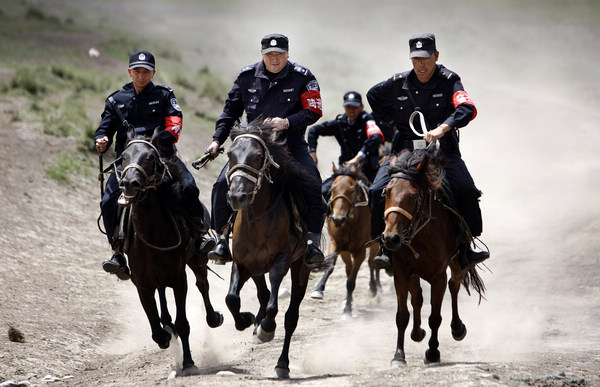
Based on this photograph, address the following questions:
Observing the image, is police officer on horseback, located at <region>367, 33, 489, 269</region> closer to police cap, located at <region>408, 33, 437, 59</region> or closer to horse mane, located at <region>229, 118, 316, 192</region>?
police cap, located at <region>408, 33, 437, 59</region>

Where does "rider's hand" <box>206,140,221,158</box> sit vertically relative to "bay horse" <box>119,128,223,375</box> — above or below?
above

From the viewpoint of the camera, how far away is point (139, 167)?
763 cm

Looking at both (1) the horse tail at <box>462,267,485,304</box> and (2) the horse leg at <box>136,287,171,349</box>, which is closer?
(2) the horse leg at <box>136,287,171,349</box>

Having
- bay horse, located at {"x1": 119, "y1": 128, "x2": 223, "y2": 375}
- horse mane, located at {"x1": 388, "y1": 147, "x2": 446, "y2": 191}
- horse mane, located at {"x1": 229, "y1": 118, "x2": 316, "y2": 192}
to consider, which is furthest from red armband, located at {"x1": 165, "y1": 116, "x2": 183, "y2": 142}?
horse mane, located at {"x1": 388, "y1": 147, "x2": 446, "y2": 191}

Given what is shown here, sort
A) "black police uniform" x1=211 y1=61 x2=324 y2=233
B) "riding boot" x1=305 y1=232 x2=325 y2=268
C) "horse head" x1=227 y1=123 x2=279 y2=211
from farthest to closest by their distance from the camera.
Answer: "riding boot" x1=305 y1=232 x2=325 y2=268, "black police uniform" x1=211 y1=61 x2=324 y2=233, "horse head" x1=227 y1=123 x2=279 y2=211

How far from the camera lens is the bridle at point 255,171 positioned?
743cm

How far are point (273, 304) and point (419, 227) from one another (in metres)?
1.69

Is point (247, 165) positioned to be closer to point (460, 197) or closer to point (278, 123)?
point (278, 123)

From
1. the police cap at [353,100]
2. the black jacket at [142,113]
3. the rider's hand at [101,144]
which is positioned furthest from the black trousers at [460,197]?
the police cap at [353,100]

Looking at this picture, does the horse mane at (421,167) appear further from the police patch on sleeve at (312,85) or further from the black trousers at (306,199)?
the police patch on sleeve at (312,85)

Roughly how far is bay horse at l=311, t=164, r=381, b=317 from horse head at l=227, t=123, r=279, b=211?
15.9 ft

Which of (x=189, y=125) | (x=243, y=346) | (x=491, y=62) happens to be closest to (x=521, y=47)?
(x=491, y=62)

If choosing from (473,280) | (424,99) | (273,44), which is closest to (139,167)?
(273,44)

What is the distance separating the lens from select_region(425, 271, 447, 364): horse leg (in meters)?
8.43
